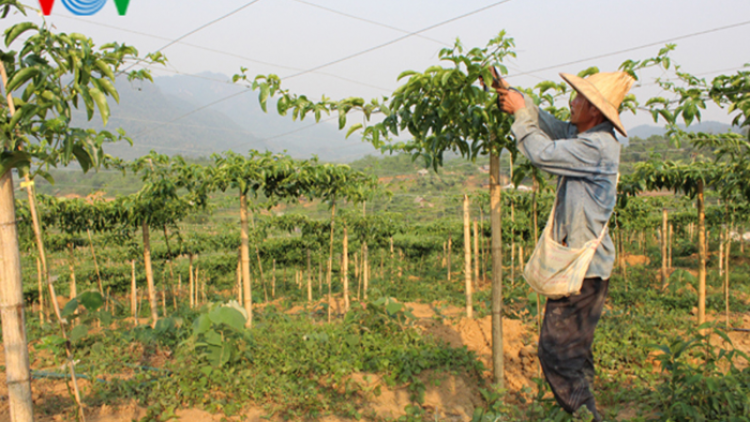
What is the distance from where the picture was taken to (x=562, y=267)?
1966 millimetres

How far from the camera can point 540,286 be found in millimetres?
2051

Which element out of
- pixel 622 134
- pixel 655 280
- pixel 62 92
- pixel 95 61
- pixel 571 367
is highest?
pixel 95 61

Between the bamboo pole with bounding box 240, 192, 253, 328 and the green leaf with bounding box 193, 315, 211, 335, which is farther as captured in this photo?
the bamboo pole with bounding box 240, 192, 253, 328

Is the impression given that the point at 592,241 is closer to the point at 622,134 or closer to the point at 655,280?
the point at 622,134

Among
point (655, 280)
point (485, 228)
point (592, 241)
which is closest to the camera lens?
point (592, 241)

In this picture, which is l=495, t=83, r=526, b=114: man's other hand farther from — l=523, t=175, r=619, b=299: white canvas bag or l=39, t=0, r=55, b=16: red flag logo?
l=39, t=0, r=55, b=16: red flag logo

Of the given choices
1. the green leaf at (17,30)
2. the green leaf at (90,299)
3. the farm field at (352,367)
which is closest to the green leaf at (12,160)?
the green leaf at (17,30)

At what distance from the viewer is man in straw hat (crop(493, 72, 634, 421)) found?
1947 mm

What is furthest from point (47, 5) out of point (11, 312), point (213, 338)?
point (213, 338)

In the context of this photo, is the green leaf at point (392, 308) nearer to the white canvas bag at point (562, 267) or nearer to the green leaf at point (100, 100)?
the white canvas bag at point (562, 267)

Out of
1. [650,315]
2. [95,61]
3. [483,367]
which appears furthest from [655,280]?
[95,61]

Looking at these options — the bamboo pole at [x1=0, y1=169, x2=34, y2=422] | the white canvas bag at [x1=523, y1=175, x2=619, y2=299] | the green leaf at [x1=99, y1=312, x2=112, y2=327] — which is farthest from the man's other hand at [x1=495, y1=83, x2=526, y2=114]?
the green leaf at [x1=99, y1=312, x2=112, y2=327]

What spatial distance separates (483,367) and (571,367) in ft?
7.99

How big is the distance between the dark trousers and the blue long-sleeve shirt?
0.14 m
